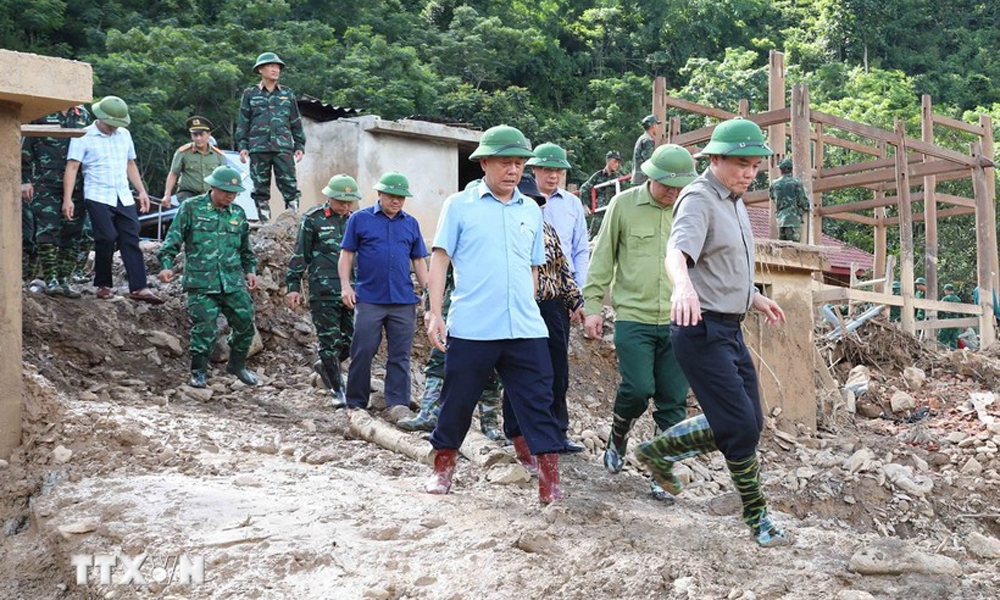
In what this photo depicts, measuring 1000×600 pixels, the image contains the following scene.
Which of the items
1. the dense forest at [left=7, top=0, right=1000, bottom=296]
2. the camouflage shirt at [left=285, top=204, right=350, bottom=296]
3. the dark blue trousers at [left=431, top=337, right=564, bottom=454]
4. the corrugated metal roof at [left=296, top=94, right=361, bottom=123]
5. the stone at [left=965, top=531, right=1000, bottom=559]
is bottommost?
the stone at [left=965, top=531, right=1000, bottom=559]

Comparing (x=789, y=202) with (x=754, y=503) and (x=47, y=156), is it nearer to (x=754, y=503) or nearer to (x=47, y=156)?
(x=47, y=156)

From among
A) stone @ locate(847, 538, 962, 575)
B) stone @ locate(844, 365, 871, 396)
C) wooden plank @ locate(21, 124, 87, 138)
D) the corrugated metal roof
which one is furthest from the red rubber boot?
the corrugated metal roof

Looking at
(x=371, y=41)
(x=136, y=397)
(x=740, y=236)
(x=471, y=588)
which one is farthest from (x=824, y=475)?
(x=371, y=41)

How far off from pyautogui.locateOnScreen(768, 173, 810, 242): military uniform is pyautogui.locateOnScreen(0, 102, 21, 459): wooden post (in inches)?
347

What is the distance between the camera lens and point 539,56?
37438 mm

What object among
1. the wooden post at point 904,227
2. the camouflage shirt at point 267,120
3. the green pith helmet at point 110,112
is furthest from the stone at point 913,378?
the green pith helmet at point 110,112

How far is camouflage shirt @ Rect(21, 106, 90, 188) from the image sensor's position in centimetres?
967

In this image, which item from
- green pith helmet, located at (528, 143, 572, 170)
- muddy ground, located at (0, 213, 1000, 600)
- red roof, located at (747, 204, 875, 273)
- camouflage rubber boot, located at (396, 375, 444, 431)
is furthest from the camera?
red roof, located at (747, 204, 875, 273)

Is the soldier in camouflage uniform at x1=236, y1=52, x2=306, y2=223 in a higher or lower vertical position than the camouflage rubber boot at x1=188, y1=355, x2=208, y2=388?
higher

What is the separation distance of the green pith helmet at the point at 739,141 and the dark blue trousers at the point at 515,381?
4.35ft

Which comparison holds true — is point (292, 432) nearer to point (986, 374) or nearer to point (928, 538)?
point (928, 538)

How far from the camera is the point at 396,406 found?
26.2ft

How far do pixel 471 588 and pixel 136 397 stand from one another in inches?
195

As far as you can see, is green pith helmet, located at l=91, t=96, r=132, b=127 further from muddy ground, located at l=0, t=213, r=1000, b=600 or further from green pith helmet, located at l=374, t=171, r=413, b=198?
green pith helmet, located at l=374, t=171, r=413, b=198
